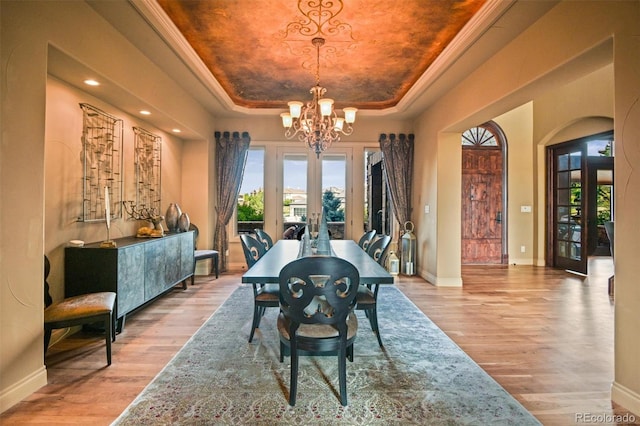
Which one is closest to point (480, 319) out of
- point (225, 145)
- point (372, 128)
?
point (372, 128)

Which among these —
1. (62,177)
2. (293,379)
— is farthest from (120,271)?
(293,379)

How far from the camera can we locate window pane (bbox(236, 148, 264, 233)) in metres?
6.25

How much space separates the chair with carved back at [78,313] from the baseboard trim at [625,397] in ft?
11.2

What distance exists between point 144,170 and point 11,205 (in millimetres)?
2523

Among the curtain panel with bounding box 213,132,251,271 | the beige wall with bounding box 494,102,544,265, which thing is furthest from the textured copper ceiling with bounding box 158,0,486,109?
the beige wall with bounding box 494,102,544,265

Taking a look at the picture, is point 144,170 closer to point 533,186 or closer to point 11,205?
point 11,205

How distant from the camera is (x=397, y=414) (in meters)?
1.88

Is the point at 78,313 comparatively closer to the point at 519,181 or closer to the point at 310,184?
the point at 310,184

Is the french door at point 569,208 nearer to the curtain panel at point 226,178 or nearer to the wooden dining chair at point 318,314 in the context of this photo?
the wooden dining chair at point 318,314

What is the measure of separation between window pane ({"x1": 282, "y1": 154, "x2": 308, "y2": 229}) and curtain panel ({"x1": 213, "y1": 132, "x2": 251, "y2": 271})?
32.9 inches

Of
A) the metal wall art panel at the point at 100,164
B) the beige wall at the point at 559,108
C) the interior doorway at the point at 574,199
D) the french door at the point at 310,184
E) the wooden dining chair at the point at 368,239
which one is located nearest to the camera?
the beige wall at the point at 559,108

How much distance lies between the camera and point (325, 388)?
2146mm

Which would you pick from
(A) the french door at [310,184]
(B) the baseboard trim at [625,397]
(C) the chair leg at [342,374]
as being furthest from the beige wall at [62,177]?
(B) the baseboard trim at [625,397]

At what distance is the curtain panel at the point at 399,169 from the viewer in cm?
600
